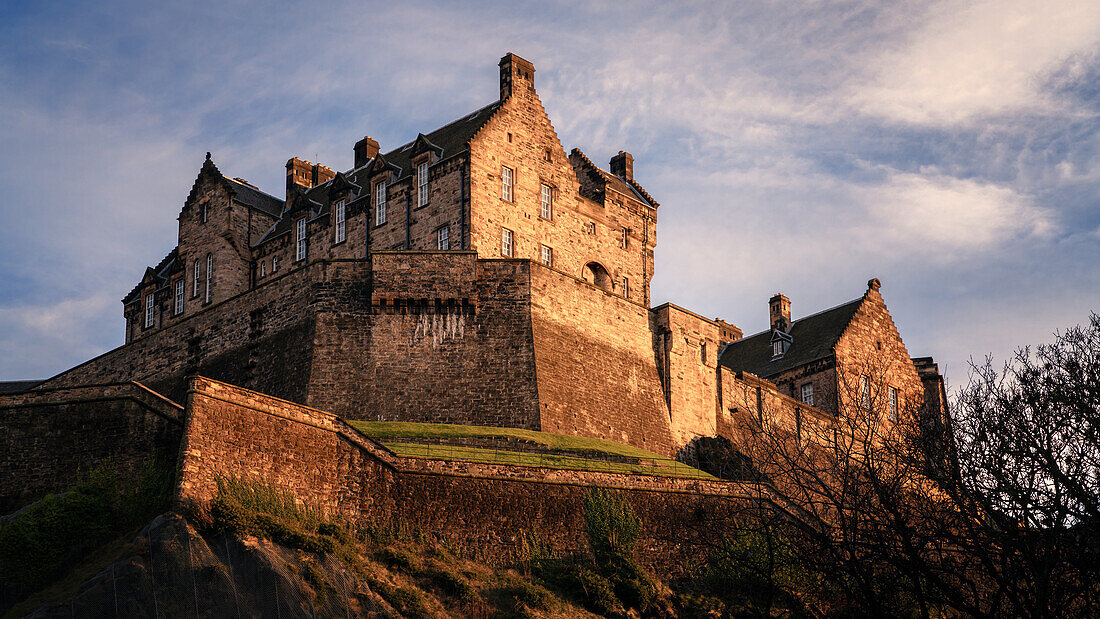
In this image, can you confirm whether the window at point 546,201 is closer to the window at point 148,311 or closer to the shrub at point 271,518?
the window at point 148,311

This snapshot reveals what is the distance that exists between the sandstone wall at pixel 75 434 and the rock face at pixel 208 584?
4.14 m

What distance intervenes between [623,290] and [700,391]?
7.85 metres

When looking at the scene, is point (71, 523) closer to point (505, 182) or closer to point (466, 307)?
point (466, 307)

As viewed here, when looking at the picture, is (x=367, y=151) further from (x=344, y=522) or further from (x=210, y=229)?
(x=344, y=522)

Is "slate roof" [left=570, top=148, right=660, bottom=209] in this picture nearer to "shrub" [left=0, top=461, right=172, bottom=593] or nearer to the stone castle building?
the stone castle building

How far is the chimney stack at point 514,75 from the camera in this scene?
56.7 meters

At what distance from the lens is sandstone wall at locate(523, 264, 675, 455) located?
48.1m

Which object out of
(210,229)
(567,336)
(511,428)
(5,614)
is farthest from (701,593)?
(210,229)

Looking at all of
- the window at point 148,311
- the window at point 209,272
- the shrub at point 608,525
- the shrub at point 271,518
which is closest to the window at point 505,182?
the window at point 209,272

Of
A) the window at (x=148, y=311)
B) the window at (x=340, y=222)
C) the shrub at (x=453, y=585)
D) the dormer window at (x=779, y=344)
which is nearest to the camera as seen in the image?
the shrub at (x=453, y=585)

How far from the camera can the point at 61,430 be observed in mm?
37094

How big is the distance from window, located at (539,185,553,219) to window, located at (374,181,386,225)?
23.1ft

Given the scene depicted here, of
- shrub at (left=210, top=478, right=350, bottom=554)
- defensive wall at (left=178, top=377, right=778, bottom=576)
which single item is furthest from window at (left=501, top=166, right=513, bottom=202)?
shrub at (left=210, top=478, right=350, bottom=554)

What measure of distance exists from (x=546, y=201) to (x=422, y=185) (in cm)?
581
